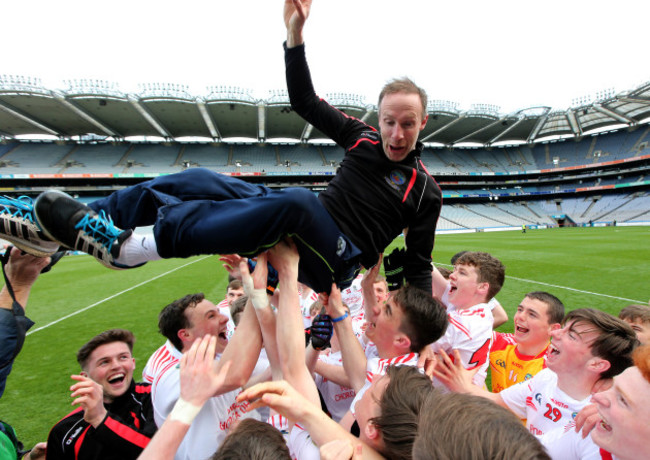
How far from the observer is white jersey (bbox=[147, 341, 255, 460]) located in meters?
1.95

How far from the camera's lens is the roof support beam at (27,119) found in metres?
27.9

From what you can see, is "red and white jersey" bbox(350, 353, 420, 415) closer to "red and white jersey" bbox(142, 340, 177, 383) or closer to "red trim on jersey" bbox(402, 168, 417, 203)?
"red trim on jersey" bbox(402, 168, 417, 203)

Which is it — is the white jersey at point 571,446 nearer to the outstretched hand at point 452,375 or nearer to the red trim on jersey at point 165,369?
the outstretched hand at point 452,375

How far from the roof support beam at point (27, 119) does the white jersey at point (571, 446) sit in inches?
1585

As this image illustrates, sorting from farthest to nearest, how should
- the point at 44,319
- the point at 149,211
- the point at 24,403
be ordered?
the point at 44,319 < the point at 24,403 < the point at 149,211

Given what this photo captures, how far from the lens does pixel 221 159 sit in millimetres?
41781

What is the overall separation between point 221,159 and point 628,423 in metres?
44.3

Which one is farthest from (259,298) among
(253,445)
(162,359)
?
(162,359)

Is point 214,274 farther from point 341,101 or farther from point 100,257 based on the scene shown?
point 341,101

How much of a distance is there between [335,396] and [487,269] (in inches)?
82.3

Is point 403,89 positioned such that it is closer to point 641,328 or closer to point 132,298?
point 641,328

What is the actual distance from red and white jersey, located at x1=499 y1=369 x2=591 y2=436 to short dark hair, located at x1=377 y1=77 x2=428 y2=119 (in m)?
2.03

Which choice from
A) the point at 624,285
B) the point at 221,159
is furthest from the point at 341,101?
the point at 624,285

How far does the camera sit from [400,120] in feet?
6.70
